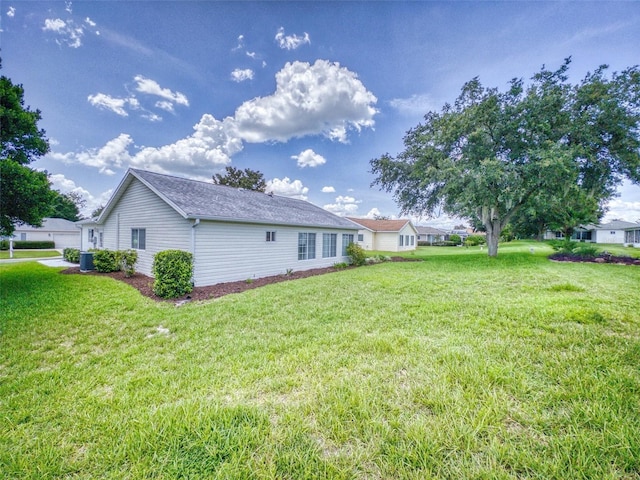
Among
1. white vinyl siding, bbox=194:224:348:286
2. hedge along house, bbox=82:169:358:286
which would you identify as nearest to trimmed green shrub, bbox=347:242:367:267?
hedge along house, bbox=82:169:358:286

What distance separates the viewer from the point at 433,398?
8.27ft

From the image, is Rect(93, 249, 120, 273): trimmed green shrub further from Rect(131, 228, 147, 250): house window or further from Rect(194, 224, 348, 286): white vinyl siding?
Rect(194, 224, 348, 286): white vinyl siding

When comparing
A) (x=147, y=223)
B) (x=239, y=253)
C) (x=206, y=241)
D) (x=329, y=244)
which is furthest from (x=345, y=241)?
(x=147, y=223)

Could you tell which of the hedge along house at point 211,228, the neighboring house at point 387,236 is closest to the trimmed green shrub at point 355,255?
the hedge along house at point 211,228

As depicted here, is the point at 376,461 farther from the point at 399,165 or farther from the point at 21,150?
the point at 399,165

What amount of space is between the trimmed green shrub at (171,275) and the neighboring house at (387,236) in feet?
69.5

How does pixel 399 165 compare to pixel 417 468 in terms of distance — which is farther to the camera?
pixel 399 165

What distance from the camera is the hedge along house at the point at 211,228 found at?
8570mm

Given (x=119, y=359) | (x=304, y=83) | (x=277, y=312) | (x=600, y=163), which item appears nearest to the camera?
(x=119, y=359)

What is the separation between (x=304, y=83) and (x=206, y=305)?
10831 millimetres

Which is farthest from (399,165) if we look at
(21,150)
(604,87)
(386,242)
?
(21,150)

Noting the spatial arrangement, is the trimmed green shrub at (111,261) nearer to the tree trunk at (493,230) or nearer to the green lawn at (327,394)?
the green lawn at (327,394)

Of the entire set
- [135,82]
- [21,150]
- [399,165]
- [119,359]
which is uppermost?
[135,82]

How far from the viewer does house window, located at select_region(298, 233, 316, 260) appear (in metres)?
12.6
